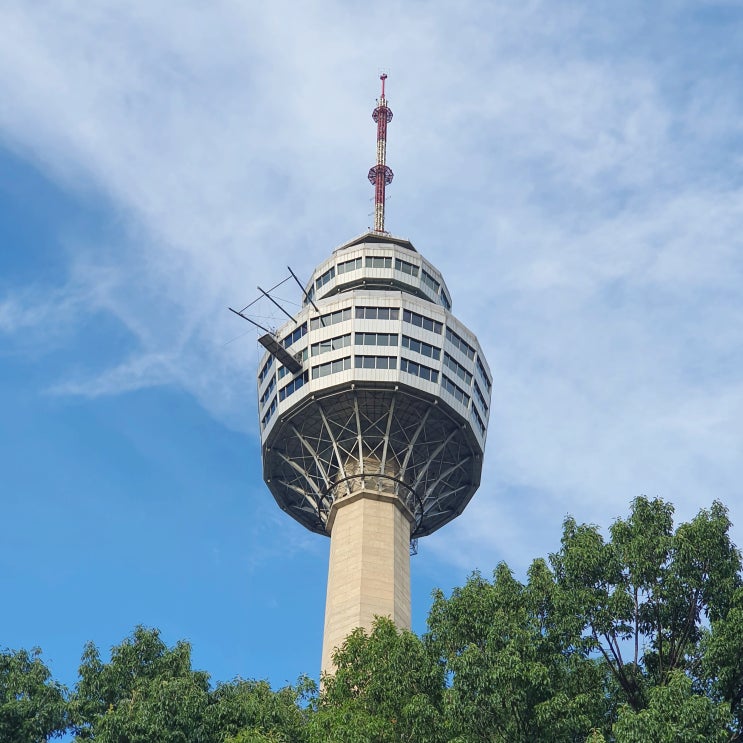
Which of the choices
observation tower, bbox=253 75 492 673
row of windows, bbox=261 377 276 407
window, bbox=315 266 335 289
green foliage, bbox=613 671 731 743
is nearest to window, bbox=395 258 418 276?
window, bbox=315 266 335 289

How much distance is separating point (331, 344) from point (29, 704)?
41634 mm

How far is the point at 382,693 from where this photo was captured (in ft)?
156

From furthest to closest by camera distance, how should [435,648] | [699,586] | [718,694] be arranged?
[435,648] → [699,586] → [718,694]

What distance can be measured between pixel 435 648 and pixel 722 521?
1245 cm

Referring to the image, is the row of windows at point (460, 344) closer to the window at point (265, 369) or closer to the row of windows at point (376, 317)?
the row of windows at point (376, 317)

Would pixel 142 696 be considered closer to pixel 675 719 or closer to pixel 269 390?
pixel 675 719

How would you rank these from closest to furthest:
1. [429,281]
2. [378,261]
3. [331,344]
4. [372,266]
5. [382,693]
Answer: [382,693], [331,344], [372,266], [378,261], [429,281]

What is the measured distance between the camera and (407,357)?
8662 centimetres

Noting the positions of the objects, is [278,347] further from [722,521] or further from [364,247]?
[722,521]

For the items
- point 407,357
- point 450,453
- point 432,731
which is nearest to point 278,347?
point 407,357

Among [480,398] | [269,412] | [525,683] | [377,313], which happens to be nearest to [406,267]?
[377,313]

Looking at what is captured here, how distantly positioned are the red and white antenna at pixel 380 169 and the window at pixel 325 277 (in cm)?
848

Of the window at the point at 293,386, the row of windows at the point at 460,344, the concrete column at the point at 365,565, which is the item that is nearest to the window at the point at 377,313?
the row of windows at the point at 460,344

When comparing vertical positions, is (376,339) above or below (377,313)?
below
